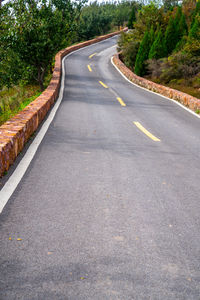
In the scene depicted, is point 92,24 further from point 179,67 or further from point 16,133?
point 16,133

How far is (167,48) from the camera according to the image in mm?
31406

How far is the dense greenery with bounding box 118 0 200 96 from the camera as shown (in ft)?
84.9

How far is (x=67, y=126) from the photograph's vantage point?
9.06 meters

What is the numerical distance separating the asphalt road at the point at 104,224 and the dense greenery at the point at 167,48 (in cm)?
1767

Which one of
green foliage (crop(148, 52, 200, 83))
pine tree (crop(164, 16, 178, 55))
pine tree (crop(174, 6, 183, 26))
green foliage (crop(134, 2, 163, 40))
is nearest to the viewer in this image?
green foliage (crop(148, 52, 200, 83))

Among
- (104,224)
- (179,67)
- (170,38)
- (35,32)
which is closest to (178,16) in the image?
(170,38)

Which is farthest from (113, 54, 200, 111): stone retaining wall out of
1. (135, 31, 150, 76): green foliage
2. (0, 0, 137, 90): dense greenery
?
(0, 0, 137, 90): dense greenery

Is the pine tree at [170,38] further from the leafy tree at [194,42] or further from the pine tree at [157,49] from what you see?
the leafy tree at [194,42]

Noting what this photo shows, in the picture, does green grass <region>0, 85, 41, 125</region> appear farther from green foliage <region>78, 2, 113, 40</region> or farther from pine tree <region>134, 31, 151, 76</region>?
green foliage <region>78, 2, 113, 40</region>

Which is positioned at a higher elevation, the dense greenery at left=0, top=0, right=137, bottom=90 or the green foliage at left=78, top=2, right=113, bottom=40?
the green foliage at left=78, top=2, right=113, bottom=40

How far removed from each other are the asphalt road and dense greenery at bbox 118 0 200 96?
17674mm

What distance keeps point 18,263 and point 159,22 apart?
128 feet

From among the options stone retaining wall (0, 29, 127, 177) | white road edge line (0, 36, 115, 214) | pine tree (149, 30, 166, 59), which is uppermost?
pine tree (149, 30, 166, 59)

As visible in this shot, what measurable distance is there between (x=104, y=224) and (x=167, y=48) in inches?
1196
